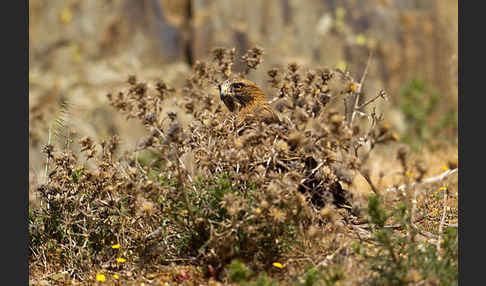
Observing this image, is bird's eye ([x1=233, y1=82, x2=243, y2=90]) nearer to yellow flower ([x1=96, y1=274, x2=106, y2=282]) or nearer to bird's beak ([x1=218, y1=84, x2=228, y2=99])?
A: bird's beak ([x1=218, y1=84, x2=228, y2=99])

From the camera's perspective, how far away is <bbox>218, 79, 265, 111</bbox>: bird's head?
4.23 m

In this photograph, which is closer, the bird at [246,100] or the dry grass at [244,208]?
the dry grass at [244,208]

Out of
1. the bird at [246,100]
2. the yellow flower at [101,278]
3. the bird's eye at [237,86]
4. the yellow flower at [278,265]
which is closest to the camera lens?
the yellow flower at [278,265]

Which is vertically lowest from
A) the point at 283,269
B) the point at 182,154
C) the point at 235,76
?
the point at 283,269

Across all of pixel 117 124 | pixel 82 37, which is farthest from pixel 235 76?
pixel 82 37

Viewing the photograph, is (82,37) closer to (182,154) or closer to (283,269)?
(182,154)

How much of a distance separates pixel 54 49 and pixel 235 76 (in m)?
6.56

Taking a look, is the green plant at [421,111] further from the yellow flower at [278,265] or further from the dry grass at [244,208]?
the yellow flower at [278,265]

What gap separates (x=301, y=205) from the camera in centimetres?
288

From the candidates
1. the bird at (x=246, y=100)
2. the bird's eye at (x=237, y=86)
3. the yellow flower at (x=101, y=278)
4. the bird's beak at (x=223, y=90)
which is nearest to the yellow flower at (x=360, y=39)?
the bird at (x=246, y=100)

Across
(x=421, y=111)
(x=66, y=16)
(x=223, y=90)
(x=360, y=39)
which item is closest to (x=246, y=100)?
(x=223, y=90)

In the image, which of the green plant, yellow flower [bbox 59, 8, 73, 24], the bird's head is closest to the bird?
the bird's head

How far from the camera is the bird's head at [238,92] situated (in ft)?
13.9

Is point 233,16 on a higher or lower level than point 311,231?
higher
